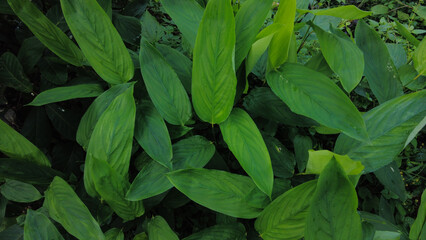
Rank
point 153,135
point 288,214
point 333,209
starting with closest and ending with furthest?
point 333,209 → point 288,214 → point 153,135

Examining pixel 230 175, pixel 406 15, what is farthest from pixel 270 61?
pixel 406 15

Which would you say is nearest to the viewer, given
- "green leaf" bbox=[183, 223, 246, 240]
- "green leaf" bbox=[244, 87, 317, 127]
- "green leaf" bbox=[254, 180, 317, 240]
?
"green leaf" bbox=[254, 180, 317, 240]

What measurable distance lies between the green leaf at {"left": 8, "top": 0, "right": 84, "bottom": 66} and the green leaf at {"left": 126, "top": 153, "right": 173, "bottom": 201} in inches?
18.4

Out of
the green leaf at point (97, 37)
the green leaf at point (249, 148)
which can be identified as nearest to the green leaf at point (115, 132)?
the green leaf at point (97, 37)

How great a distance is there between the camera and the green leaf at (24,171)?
75 cm

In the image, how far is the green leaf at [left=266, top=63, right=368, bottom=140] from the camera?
0.63 metres

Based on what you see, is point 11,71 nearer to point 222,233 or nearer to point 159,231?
point 159,231

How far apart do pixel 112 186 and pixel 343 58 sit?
0.71m

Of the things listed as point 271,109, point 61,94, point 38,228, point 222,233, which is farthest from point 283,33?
point 38,228

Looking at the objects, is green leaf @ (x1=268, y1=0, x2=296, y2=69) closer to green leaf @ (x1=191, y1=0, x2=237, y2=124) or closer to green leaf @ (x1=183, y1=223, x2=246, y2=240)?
green leaf @ (x1=191, y1=0, x2=237, y2=124)

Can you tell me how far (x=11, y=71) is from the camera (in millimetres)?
938

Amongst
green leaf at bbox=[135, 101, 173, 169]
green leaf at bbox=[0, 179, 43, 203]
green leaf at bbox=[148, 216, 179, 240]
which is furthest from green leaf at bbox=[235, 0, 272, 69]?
green leaf at bbox=[0, 179, 43, 203]

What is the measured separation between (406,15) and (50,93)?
1.98m

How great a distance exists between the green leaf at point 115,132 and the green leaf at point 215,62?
0.58 ft
